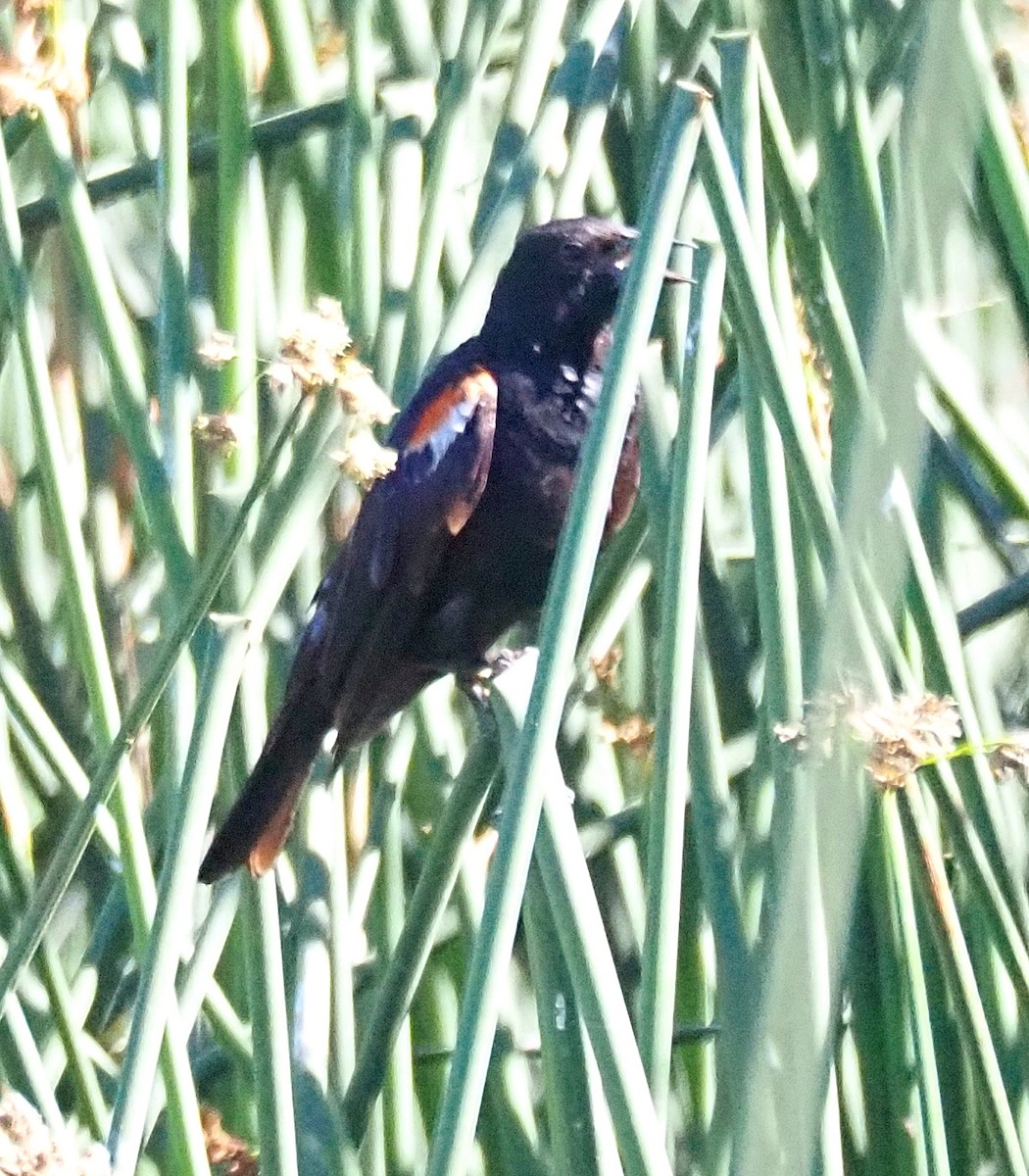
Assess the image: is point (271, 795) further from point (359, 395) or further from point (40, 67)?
point (359, 395)

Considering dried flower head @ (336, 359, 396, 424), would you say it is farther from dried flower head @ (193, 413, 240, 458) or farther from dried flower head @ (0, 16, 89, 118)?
dried flower head @ (0, 16, 89, 118)

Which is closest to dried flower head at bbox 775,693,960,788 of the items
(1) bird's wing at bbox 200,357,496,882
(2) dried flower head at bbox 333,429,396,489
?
(2) dried flower head at bbox 333,429,396,489

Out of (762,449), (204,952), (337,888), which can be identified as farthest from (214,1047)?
(762,449)

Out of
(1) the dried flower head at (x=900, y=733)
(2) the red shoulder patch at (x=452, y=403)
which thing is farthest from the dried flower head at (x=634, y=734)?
(1) the dried flower head at (x=900, y=733)

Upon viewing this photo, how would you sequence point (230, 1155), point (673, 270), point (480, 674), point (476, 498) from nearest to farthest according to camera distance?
point (230, 1155), point (673, 270), point (480, 674), point (476, 498)

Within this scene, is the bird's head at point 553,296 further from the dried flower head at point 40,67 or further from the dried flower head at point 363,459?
the dried flower head at point 363,459

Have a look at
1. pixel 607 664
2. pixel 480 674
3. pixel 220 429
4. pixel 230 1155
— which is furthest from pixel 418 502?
pixel 220 429
